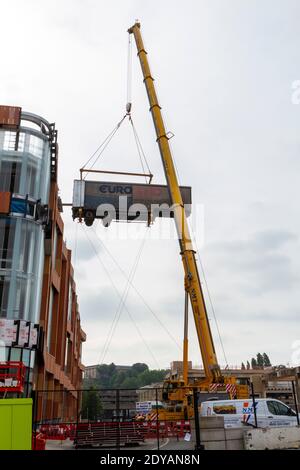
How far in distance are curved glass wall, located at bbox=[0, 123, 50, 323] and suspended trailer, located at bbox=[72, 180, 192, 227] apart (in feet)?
8.53

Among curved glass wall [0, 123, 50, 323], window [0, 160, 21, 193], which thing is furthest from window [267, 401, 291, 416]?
window [0, 160, 21, 193]

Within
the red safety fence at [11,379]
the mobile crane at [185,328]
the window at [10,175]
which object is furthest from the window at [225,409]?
the window at [10,175]

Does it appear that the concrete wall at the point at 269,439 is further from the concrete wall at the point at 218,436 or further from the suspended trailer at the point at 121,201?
the suspended trailer at the point at 121,201

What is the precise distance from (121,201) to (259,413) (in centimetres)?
1910

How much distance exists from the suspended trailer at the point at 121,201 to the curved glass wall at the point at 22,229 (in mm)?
2599

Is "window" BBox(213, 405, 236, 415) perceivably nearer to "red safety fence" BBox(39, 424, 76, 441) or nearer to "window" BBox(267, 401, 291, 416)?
"window" BBox(267, 401, 291, 416)

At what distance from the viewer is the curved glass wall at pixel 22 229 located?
86.2 feet

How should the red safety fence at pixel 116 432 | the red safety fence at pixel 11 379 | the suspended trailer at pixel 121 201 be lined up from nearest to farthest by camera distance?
the red safety fence at pixel 11 379 → the red safety fence at pixel 116 432 → the suspended trailer at pixel 121 201

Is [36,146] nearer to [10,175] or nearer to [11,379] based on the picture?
[10,175]

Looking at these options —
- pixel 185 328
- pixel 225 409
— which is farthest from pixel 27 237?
pixel 225 409

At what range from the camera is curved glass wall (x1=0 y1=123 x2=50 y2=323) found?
26266 mm

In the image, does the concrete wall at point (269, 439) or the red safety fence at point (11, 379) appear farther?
the red safety fence at point (11, 379)

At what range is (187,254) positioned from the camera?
80.3 ft
